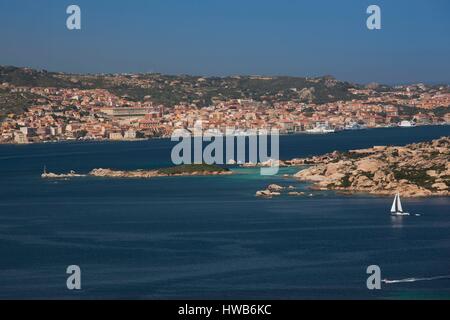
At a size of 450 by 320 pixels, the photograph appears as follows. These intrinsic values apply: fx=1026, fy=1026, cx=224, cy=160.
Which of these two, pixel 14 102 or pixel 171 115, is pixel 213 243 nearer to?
pixel 171 115

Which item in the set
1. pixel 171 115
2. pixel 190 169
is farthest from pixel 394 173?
pixel 171 115

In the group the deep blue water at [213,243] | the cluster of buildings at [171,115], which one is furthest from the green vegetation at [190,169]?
the cluster of buildings at [171,115]

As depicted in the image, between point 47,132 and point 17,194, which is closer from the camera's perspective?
point 17,194

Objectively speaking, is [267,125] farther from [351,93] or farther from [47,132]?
[351,93]
